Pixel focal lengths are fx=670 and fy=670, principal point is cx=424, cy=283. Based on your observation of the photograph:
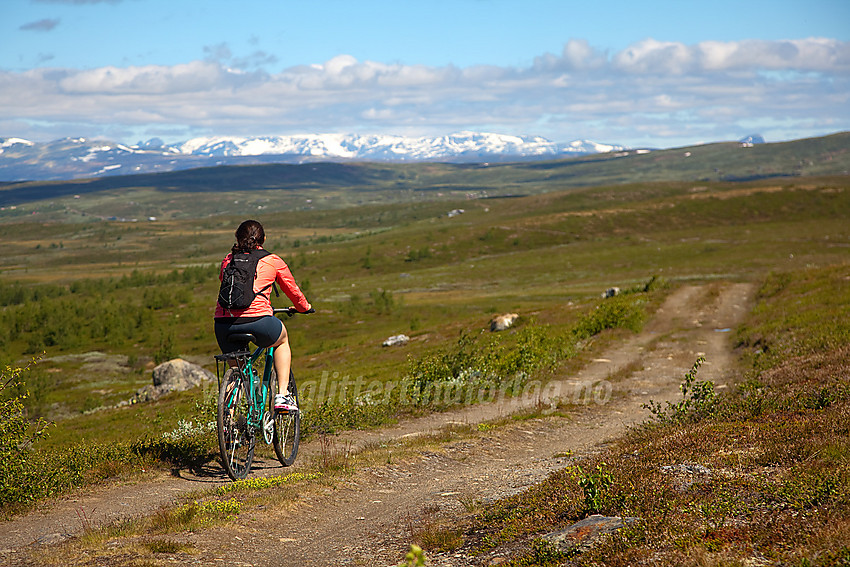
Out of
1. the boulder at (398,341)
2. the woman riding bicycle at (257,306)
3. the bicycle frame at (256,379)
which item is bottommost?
the boulder at (398,341)

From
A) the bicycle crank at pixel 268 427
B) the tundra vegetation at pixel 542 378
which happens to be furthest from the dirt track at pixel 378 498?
the bicycle crank at pixel 268 427

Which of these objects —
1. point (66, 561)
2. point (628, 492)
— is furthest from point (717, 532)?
point (66, 561)

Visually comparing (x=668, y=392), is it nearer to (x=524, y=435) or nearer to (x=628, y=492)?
(x=524, y=435)

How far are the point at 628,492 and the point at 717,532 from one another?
1311 mm

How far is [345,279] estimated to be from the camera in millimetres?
139625

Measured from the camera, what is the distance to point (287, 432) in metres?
10.7

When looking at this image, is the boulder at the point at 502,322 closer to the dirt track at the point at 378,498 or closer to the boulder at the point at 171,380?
the boulder at the point at 171,380

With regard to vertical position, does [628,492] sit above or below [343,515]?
above

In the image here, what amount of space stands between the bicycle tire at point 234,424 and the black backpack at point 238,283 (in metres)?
0.98

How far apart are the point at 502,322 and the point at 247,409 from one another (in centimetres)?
3432

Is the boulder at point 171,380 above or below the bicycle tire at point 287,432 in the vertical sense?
below

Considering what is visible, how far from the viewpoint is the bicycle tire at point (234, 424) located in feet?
29.1

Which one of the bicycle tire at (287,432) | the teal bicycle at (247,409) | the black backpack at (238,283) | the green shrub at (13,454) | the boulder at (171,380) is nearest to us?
the green shrub at (13,454)

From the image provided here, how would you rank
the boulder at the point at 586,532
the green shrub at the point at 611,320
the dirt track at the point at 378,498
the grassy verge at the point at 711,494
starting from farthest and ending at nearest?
1. the green shrub at the point at 611,320
2. the dirt track at the point at 378,498
3. the boulder at the point at 586,532
4. the grassy verge at the point at 711,494
